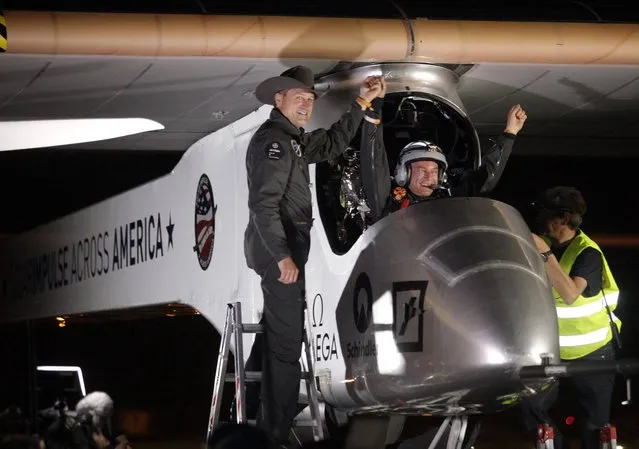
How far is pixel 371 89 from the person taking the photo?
7.71m

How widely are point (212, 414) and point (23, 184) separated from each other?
8720 mm

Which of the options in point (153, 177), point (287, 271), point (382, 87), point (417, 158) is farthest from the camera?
point (153, 177)

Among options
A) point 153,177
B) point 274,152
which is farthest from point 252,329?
point 153,177

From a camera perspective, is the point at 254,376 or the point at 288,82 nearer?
the point at 288,82

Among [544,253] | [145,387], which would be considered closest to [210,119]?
[544,253]

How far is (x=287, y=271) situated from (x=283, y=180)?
0.58 m

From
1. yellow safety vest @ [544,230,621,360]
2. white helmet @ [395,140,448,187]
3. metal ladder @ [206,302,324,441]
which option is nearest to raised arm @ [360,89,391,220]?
white helmet @ [395,140,448,187]

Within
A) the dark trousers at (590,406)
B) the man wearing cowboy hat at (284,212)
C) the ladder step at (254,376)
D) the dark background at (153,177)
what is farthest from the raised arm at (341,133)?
the dark trousers at (590,406)

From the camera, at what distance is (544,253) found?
26.1ft

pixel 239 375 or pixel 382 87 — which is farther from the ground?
pixel 382 87

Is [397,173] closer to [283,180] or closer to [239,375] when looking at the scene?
[283,180]

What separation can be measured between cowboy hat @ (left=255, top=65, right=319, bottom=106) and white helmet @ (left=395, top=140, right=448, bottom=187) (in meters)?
0.76

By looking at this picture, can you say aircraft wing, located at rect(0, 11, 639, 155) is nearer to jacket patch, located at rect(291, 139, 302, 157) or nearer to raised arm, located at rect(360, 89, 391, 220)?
raised arm, located at rect(360, 89, 391, 220)

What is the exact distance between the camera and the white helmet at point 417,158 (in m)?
7.84
